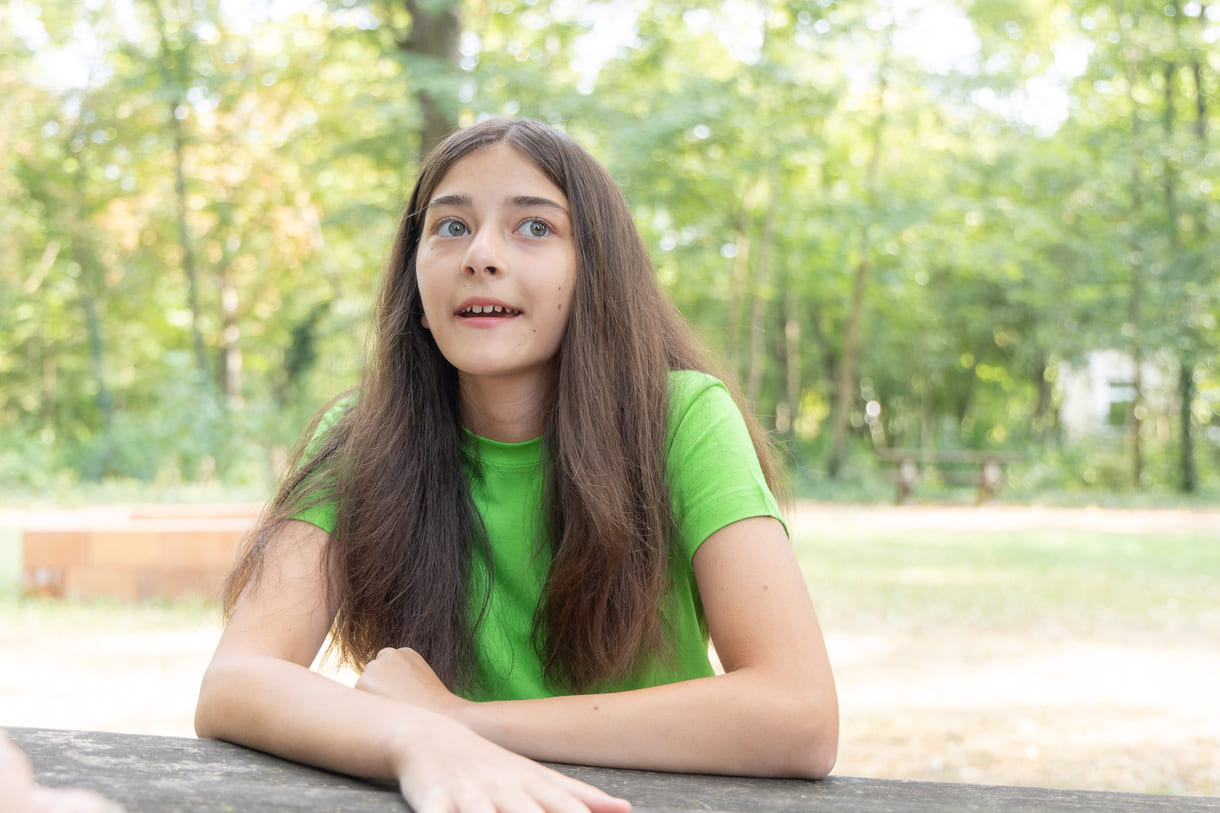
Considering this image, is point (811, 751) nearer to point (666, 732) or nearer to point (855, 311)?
point (666, 732)

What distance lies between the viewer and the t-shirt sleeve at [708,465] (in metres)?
1.69

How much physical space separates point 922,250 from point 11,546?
13.4m

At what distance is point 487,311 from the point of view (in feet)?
5.97

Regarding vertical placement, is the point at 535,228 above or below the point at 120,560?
above

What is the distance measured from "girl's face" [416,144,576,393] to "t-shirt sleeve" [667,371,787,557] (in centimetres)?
25

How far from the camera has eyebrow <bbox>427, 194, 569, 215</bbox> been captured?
1868 mm

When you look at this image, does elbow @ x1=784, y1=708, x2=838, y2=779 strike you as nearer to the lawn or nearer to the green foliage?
the lawn

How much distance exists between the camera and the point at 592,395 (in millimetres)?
1854

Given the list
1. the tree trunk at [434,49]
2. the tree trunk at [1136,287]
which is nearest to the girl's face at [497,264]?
the tree trunk at [434,49]

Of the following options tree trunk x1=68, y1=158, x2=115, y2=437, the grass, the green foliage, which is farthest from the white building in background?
tree trunk x1=68, y1=158, x2=115, y2=437

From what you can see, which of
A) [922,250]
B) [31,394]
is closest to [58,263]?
[31,394]

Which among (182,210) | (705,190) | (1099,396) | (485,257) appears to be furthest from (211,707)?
(1099,396)

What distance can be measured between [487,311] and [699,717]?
2.40ft

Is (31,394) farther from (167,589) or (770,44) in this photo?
(167,589)
